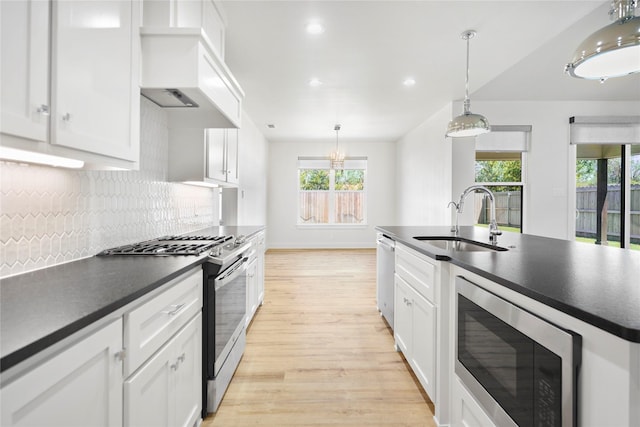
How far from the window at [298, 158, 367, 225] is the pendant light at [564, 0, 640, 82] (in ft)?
21.7

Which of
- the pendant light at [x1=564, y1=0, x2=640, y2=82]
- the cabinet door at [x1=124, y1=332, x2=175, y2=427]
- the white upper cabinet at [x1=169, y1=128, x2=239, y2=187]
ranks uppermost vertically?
the pendant light at [x1=564, y1=0, x2=640, y2=82]

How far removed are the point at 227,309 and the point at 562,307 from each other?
5.41 feet

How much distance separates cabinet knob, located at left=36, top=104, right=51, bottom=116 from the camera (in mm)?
914

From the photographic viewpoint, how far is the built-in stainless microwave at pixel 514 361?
2.66 feet

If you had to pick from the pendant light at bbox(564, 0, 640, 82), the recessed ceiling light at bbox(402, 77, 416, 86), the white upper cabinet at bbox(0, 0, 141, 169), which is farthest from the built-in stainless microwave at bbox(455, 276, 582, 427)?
the recessed ceiling light at bbox(402, 77, 416, 86)

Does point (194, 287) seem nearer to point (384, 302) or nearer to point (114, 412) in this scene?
point (114, 412)

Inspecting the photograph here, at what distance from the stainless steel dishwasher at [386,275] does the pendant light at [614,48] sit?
5.39 ft

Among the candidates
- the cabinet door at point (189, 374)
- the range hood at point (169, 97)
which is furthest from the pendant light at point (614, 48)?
the cabinet door at point (189, 374)

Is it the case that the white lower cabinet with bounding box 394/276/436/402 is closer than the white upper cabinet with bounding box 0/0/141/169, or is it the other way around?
the white upper cabinet with bounding box 0/0/141/169

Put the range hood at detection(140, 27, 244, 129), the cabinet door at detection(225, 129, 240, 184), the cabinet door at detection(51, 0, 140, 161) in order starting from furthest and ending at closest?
the cabinet door at detection(225, 129, 240, 184) < the range hood at detection(140, 27, 244, 129) < the cabinet door at detection(51, 0, 140, 161)

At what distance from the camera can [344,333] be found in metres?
2.84

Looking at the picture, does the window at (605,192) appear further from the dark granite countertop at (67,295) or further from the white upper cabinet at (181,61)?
the dark granite countertop at (67,295)

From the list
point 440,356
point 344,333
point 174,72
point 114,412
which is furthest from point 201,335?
point 344,333

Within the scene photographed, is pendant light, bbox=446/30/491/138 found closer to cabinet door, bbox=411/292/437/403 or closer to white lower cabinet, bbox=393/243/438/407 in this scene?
white lower cabinet, bbox=393/243/438/407
